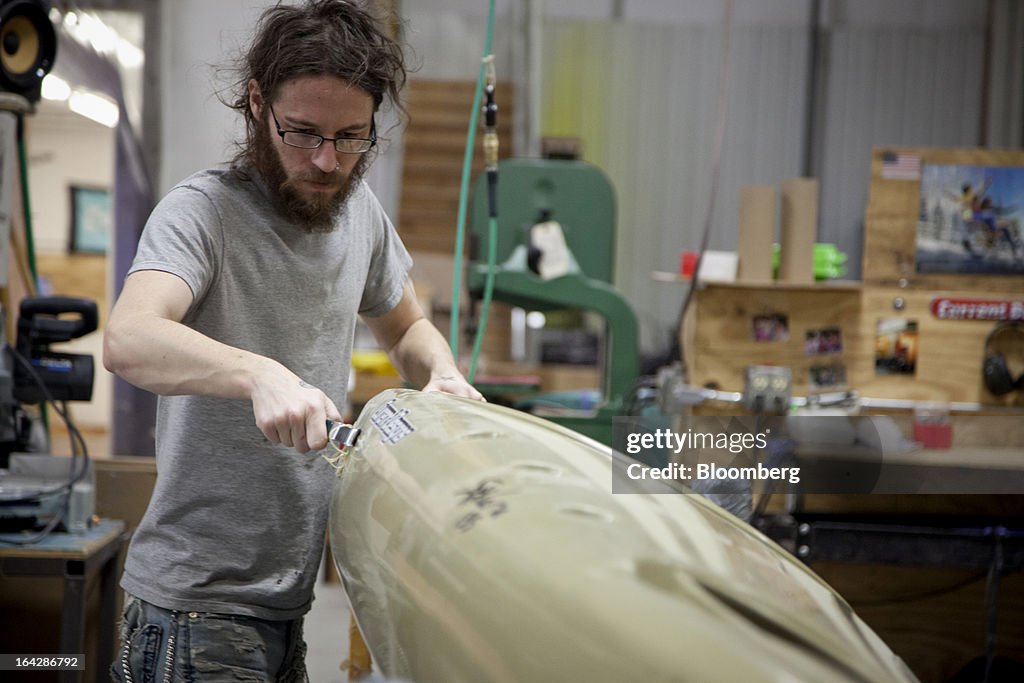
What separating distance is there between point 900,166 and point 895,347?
0.51 m

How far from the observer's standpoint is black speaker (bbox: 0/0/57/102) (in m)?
2.23

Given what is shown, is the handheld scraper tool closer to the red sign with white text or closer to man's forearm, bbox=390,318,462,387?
man's forearm, bbox=390,318,462,387

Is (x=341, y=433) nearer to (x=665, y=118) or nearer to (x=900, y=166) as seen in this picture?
(x=900, y=166)

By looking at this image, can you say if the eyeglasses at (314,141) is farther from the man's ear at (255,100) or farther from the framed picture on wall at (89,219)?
the framed picture on wall at (89,219)

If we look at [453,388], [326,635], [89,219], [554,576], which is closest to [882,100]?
[89,219]

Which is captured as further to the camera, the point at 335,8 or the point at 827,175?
the point at 827,175

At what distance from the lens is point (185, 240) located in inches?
47.3

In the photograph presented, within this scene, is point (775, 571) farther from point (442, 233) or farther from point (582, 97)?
point (582, 97)

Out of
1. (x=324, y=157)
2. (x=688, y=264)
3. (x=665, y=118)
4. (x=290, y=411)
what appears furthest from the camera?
(x=665, y=118)

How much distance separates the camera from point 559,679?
0.80 m

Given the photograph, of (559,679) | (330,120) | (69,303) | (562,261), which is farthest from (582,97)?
(559,679)

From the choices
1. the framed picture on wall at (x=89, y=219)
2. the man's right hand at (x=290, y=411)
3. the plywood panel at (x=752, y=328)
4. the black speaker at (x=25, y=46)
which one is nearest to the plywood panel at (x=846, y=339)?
the plywood panel at (x=752, y=328)

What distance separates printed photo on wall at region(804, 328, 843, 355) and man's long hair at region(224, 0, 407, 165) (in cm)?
177

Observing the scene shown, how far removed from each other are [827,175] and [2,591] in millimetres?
7688
